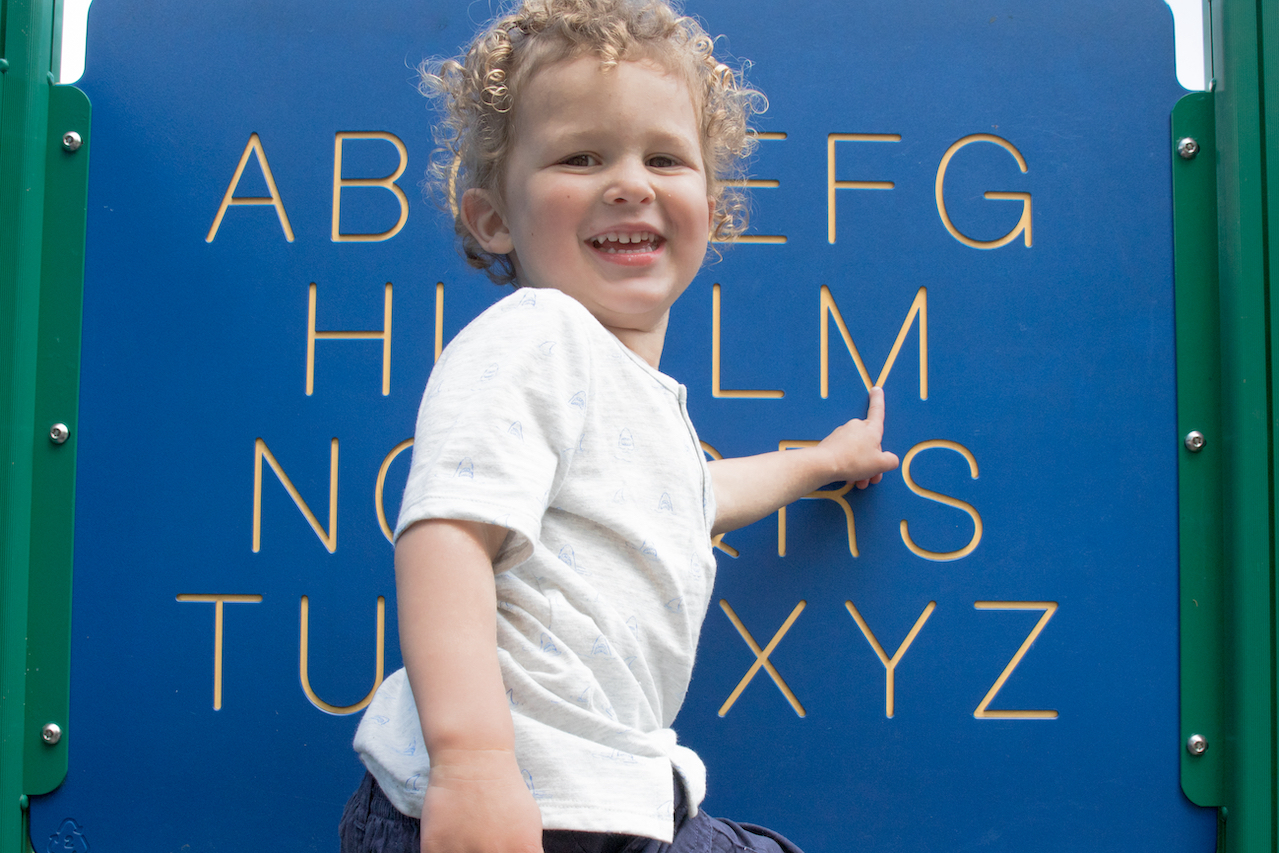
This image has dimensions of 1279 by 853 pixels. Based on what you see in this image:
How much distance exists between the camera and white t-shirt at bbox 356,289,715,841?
655 mm

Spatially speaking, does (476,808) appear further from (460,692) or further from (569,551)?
(569,551)

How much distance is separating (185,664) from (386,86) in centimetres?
74

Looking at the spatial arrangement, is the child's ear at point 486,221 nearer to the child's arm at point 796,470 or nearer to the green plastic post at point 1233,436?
the child's arm at point 796,470

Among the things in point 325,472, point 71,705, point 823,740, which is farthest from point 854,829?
point 71,705

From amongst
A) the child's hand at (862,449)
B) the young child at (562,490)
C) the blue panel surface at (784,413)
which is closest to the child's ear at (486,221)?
the young child at (562,490)

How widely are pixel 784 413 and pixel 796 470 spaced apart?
117 mm

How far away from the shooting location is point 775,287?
1.21 m

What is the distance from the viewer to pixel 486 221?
35.8 inches

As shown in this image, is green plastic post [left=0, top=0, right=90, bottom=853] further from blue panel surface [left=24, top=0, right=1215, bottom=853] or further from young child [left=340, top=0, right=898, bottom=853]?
young child [left=340, top=0, right=898, bottom=853]

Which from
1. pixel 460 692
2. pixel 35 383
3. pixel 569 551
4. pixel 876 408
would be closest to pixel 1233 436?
pixel 876 408

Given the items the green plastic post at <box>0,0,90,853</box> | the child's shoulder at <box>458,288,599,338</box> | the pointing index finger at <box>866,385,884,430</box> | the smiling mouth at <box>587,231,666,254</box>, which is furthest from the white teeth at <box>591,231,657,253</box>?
the green plastic post at <box>0,0,90,853</box>

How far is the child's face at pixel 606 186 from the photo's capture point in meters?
0.83

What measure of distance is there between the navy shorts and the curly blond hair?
0.49 metres

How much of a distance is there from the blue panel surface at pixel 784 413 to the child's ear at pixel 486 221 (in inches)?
11.5
